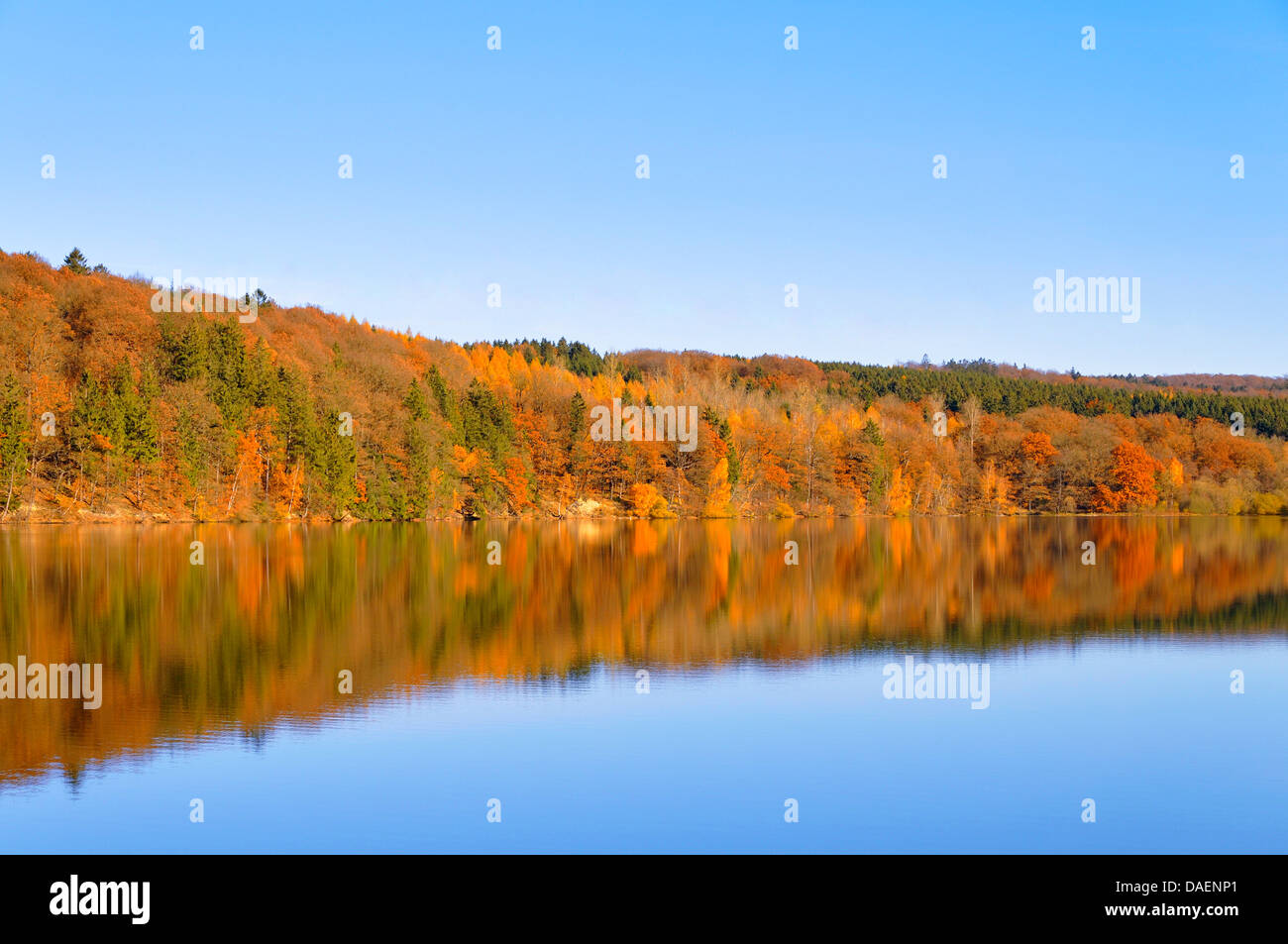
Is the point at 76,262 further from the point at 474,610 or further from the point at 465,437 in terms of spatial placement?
the point at 474,610

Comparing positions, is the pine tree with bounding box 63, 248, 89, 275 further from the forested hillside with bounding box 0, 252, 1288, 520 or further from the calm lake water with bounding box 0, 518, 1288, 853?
the calm lake water with bounding box 0, 518, 1288, 853

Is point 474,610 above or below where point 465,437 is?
below

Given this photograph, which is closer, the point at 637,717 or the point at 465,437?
the point at 637,717

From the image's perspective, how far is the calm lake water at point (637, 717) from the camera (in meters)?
9.54

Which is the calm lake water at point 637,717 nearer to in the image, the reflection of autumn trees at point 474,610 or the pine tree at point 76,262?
the reflection of autumn trees at point 474,610

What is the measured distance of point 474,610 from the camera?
912 inches

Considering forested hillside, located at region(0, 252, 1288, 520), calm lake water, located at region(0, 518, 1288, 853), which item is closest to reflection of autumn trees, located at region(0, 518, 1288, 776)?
calm lake water, located at region(0, 518, 1288, 853)

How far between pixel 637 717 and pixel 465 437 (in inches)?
2680

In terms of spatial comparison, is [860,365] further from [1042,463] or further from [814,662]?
[814,662]

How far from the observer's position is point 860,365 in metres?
165

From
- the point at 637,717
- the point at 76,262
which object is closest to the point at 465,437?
the point at 76,262

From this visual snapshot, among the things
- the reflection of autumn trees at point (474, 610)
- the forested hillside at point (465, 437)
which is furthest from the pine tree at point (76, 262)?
the reflection of autumn trees at point (474, 610)
